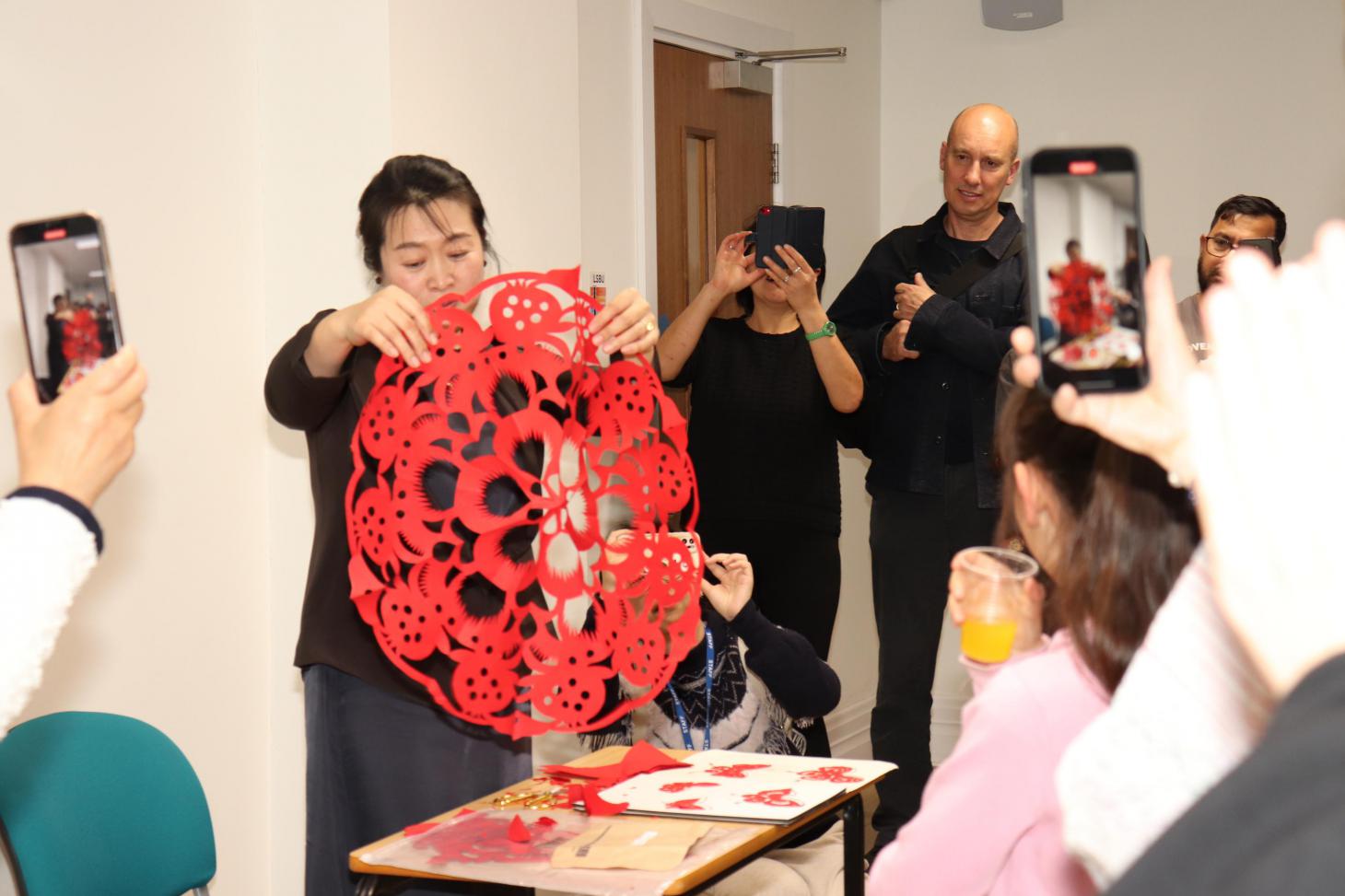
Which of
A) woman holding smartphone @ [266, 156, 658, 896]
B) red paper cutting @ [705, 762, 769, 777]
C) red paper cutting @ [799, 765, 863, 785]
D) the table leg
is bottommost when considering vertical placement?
the table leg

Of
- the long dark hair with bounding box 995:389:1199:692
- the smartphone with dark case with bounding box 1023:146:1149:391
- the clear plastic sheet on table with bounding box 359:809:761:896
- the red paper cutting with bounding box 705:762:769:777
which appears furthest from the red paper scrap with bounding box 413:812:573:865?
the smartphone with dark case with bounding box 1023:146:1149:391

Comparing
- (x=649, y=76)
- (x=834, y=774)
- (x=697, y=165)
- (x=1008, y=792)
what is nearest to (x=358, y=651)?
(x=834, y=774)

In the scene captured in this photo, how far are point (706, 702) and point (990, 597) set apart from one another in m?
1.25

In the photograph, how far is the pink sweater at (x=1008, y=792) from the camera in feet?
3.82

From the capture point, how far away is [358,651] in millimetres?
1878

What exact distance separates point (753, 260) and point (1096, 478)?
2332 millimetres

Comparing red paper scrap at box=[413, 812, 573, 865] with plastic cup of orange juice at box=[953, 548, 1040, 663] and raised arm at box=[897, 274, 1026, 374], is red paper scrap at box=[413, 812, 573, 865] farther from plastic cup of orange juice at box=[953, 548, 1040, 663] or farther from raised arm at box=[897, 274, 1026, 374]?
raised arm at box=[897, 274, 1026, 374]

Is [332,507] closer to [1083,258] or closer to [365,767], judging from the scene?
[365,767]

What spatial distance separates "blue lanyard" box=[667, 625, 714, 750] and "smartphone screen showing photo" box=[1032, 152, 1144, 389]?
1690mm

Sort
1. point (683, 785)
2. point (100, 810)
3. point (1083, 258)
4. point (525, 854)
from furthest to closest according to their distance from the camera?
point (683, 785)
point (100, 810)
point (525, 854)
point (1083, 258)

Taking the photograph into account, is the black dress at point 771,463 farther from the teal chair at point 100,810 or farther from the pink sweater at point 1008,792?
the pink sweater at point 1008,792

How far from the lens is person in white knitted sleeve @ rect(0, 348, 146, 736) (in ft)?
3.12

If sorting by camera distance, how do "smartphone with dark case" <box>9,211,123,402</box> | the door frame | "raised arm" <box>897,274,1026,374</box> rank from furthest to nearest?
the door frame < "raised arm" <box>897,274,1026,374</box> < "smartphone with dark case" <box>9,211,123,402</box>

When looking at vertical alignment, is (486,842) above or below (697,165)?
below
